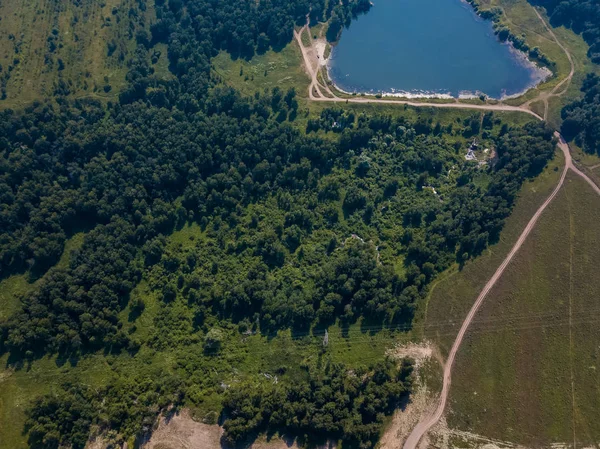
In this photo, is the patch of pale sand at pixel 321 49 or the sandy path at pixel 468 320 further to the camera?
the patch of pale sand at pixel 321 49

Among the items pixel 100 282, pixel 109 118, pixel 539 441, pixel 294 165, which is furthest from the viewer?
pixel 109 118

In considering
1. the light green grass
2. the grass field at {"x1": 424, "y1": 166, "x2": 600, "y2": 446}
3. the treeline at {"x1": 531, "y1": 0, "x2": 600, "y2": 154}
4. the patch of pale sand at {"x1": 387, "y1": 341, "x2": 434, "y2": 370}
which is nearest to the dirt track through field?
the grass field at {"x1": 424, "y1": 166, "x2": 600, "y2": 446}

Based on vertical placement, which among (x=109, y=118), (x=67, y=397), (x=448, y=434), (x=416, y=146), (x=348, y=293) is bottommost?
(x=67, y=397)

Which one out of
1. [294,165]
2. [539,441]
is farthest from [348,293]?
[539,441]

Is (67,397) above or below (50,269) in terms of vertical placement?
below

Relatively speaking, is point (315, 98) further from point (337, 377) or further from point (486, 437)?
point (486, 437)

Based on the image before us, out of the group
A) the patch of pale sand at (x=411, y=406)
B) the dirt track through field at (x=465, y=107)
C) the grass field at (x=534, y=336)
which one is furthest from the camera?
the dirt track through field at (x=465, y=107)

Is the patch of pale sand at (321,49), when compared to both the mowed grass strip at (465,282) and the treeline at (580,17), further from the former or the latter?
the treeline at (580,17)

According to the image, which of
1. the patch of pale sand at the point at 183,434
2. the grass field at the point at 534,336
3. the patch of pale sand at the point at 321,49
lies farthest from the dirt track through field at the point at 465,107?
the patch of pale sand at the point at 183,434
